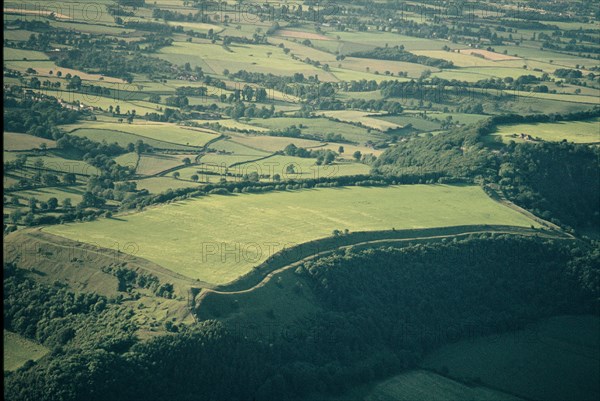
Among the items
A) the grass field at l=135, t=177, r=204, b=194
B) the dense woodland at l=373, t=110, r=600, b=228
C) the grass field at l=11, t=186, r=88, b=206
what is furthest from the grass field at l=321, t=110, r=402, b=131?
the grass field at l=11, t=186, r=88, b=206

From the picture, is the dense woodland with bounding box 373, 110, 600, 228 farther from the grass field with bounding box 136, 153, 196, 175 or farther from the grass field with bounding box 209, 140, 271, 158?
the grass field with bounding box 136, 153, 196, 175

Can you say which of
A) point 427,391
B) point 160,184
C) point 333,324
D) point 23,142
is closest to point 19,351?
point 333,324

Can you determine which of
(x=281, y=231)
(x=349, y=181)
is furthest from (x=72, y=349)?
(x=349, y=181)

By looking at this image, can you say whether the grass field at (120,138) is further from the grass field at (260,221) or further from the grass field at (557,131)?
the grass field at (557,131)

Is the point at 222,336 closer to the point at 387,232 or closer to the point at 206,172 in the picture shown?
the point at 387,232

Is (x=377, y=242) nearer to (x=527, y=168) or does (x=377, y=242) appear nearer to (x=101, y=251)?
(x=101, y=251)

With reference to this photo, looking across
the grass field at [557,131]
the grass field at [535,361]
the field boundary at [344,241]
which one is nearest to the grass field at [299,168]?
the grass field at [557,131]
